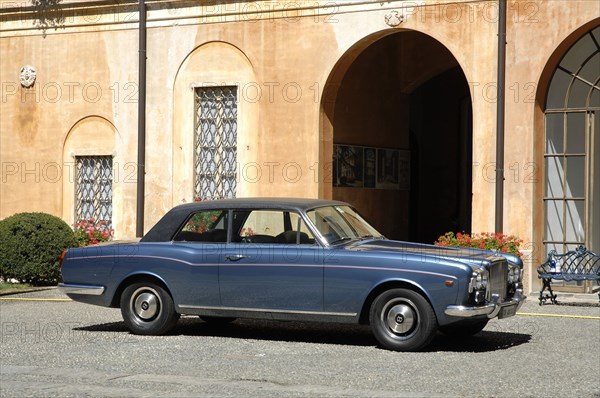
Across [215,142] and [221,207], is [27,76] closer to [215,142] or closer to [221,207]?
[215,142]

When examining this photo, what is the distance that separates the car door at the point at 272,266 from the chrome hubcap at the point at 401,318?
0.76 meters

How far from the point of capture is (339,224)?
1143cm

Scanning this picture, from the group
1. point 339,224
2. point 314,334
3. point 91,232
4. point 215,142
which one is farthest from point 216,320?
point 91,232

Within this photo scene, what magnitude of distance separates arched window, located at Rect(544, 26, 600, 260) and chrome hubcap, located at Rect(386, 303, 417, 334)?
23.3 ft

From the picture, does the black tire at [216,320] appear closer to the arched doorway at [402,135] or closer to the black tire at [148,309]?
the black tire at [148,309]

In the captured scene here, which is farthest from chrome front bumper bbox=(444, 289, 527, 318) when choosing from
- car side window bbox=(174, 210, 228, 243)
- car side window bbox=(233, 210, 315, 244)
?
car side window bbox=(174, 210, 228, 243)

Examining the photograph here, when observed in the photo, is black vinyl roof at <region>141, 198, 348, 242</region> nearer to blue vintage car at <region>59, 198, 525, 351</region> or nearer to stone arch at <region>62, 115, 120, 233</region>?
blue vintage car at <region>59, 198, 525, 351</region>

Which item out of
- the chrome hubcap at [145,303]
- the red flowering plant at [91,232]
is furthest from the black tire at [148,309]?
the red flowering plant at [91,232]

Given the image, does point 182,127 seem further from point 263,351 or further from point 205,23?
point 263,351

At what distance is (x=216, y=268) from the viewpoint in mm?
11242

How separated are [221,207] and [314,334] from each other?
1746mm

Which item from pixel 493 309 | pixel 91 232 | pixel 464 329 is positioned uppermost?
pixel 91 232

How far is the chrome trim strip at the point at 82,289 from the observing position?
38.3 feet

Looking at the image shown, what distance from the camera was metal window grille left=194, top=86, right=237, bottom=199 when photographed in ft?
63.3
